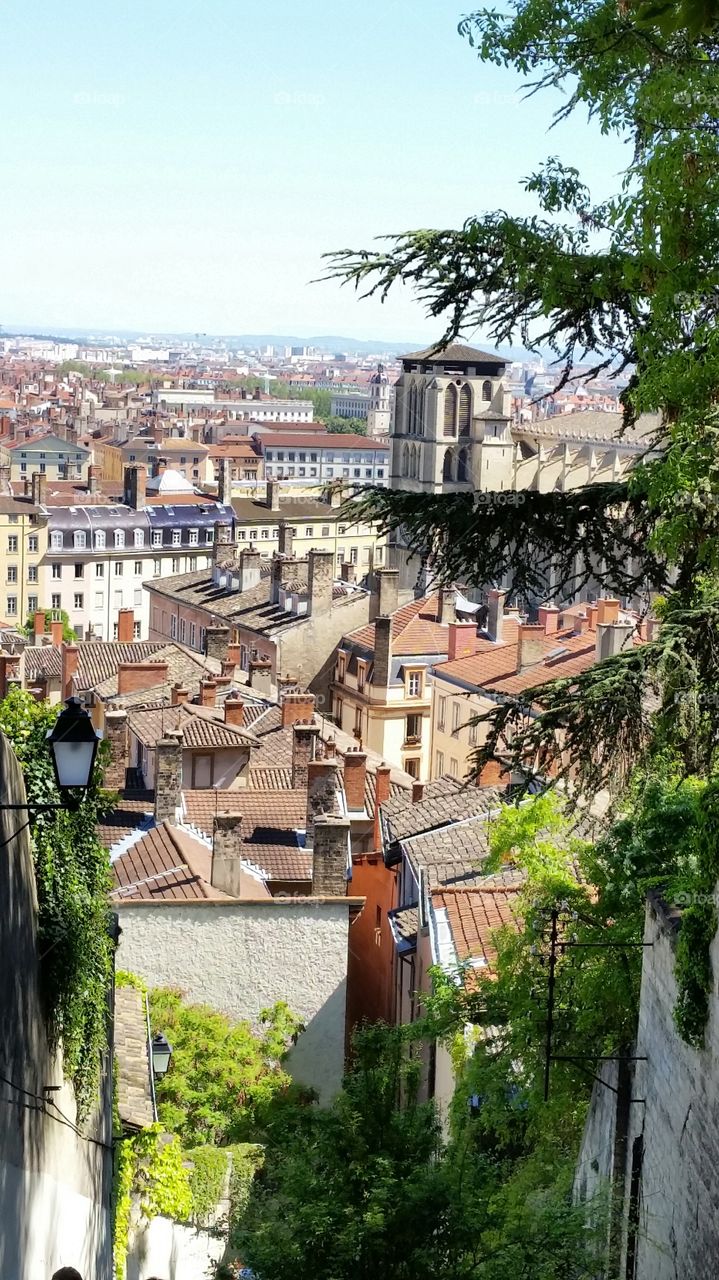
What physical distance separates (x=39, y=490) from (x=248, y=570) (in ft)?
95.3

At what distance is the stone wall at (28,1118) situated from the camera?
8.19m

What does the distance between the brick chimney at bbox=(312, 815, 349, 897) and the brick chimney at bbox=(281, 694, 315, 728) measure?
1183cm

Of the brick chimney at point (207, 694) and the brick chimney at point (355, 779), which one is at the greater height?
the brick chimney at point (207, 694)

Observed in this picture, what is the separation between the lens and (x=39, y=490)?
291 feet

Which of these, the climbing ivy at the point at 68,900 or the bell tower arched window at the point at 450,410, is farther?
the bell tower arched window at the point at 450,410

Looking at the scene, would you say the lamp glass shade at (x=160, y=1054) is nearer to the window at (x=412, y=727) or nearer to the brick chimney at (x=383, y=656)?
the brick chimney at (x=383, y=656)

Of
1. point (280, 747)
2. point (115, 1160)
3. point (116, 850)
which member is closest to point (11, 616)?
point (280, 747)

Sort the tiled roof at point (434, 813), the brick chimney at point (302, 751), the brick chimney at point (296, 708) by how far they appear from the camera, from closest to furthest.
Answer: the tiled roof at point (434, 813) → the brick chimney at point (302, 751) → the brick chimney at point (296, 708)

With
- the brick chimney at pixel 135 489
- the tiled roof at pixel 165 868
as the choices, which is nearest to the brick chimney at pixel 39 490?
the brick chimney at pixel 135 489

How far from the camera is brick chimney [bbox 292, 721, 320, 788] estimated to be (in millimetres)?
32219

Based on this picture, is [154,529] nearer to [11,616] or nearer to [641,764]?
[11,616]

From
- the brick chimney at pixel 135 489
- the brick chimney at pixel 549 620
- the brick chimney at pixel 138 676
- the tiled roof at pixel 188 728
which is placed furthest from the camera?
the brick chimney at pixel 135 489

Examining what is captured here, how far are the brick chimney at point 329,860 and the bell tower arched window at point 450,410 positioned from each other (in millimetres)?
107914

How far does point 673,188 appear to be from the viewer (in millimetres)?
9438
